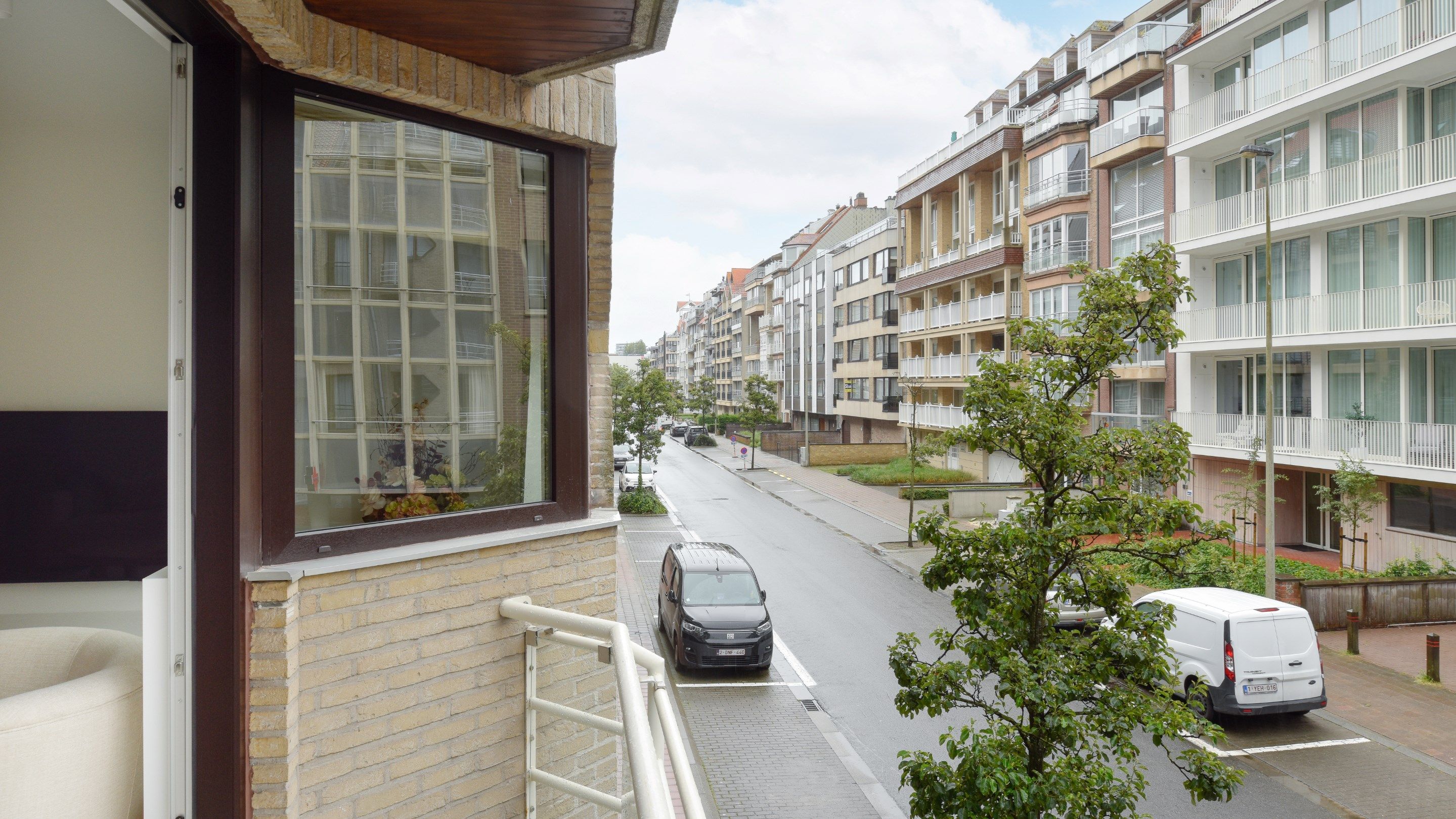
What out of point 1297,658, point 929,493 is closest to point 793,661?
point 1297,658

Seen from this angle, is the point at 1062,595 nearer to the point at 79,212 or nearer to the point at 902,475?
the point at 79,212

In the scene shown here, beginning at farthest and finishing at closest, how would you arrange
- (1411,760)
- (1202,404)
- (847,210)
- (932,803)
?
(847,210) → (1202,404) → (1411,760) → (932,803)

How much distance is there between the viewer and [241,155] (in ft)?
9.68

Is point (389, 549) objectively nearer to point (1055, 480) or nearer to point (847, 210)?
point (1055, 480)

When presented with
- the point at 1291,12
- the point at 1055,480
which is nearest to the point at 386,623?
the point at 1055,480

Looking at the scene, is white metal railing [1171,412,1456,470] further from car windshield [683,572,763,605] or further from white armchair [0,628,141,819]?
white armchair [0,628,141,819]

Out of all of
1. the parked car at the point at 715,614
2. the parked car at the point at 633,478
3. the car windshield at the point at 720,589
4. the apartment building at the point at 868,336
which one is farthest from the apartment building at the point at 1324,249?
the apartment building at the point at 868,336

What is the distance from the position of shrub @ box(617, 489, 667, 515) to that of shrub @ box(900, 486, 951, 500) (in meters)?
9.38

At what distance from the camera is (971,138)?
127 ft

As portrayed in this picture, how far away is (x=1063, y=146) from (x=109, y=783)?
33452 millimetres

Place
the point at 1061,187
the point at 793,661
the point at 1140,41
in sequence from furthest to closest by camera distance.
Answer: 1. the point at 1061,187
2. the point at 1140,41
3. the point at 793,661

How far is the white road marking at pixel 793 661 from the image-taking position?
14.8 meters

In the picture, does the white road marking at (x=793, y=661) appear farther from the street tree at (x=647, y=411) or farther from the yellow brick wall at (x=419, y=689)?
the street tree at (x=647, y=411)

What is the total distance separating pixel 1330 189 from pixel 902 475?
22.3 metres
